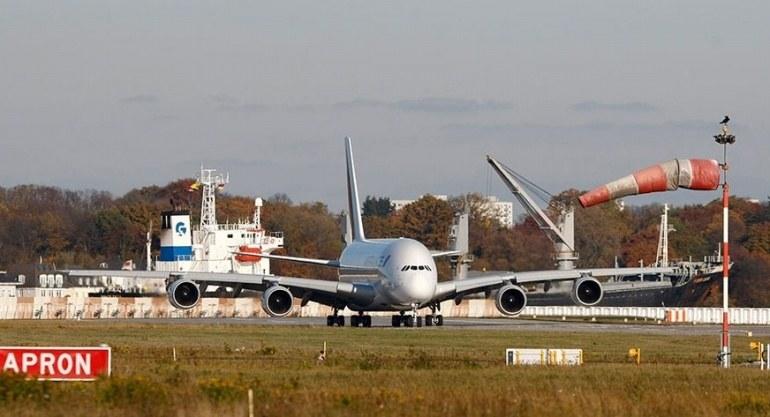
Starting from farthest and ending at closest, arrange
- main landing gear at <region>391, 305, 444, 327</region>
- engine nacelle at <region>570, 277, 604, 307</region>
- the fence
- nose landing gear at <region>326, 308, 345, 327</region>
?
the fence < engine nacelle at <region>570, 277, 604, 307</region> < nose landing gear at <region>326, 308, 345, 327</region> < main landing gear at <region>391, 305, 444, 327</region>

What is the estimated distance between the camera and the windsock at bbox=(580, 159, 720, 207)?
1359 inches

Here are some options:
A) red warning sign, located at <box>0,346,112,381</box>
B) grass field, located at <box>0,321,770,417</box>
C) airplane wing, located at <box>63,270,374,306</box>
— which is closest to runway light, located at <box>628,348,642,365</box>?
grass field, located at <box>0,321,770,417</box>

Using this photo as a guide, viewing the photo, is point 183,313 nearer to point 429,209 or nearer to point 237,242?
point 237,242

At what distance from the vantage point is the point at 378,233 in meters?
141

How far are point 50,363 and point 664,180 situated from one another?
14423 millimetres

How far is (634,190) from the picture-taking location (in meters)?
35.5

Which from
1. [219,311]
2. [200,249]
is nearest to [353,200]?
[219,311]

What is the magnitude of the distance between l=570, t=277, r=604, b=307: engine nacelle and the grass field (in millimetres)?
9531

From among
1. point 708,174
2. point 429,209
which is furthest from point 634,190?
point 429,209

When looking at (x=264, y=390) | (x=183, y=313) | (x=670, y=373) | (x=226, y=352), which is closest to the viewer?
(x=264, y=390)

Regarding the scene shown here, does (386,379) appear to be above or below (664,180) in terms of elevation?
below

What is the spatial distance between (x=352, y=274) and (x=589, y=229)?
74.0 m

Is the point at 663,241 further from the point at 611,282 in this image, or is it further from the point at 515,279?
the point at 515,279

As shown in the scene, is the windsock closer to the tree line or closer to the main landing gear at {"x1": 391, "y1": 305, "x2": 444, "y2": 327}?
the main landing gear at {"x1": 391, "y1": 305, "x2": 444, "y2": 327}
